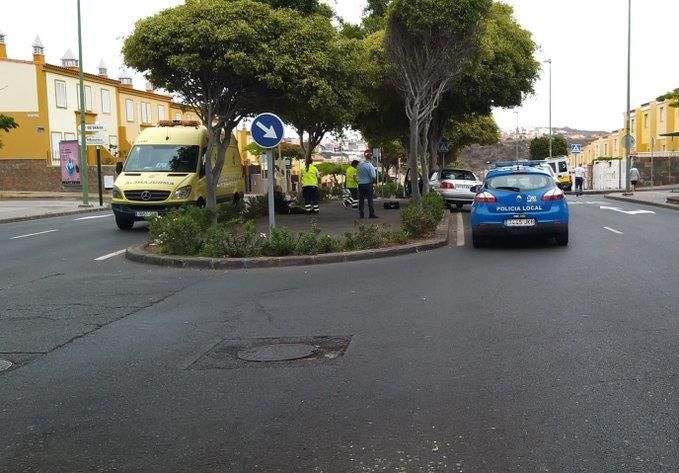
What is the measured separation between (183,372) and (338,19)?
1815cm

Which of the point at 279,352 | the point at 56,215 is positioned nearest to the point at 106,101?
the point at 56,215

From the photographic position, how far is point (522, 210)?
489 inches

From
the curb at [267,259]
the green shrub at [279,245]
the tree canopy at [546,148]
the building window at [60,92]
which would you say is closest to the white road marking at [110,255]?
the curb at [267,259]

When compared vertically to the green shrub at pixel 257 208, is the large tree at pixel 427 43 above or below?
above

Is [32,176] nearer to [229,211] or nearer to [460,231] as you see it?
[229,211]

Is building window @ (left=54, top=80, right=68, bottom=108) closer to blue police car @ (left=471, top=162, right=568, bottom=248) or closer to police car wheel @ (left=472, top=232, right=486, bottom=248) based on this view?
police car wheel @ (left=472, top=232, right=486, bottom=248)

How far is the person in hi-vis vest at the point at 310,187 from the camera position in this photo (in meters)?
21.9

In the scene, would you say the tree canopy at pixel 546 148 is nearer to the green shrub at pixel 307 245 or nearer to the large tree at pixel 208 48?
the large tree at pixel 208 48

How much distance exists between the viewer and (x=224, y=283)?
10023 millimetres

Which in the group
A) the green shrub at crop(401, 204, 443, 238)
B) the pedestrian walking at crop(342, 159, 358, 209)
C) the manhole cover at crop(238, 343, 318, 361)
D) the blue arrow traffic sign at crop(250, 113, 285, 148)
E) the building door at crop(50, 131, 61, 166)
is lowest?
the manhole cover at crop(238, 343, 318, 361)

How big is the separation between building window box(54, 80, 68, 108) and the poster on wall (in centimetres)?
682

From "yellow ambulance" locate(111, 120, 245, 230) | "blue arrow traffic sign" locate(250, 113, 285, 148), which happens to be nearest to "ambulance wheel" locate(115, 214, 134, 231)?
"yellow ambulance" locate(111, 120, 245, 230)

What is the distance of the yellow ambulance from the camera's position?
17062 millimetres

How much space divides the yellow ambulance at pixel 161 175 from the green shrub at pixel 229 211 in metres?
0.67
